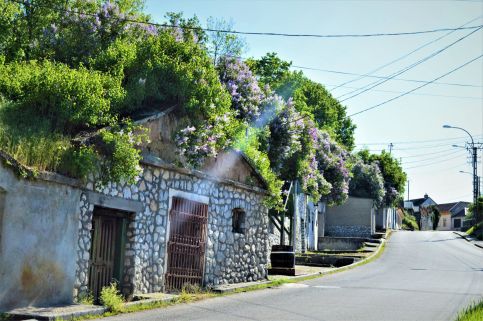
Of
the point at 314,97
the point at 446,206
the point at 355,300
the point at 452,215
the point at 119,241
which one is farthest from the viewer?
the point at 446,206

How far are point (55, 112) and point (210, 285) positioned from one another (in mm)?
6386

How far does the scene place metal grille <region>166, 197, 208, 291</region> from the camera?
15.2 meters

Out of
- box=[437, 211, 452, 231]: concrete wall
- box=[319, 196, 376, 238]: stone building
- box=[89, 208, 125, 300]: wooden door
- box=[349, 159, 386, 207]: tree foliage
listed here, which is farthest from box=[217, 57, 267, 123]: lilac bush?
box=[437, 211, 452, 231]: concrete wall

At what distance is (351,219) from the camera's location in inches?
2142

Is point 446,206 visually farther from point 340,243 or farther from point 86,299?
point 86,299

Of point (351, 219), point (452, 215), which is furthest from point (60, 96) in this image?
point (452, 215)

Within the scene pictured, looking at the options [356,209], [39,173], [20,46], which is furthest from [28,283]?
[356,209]

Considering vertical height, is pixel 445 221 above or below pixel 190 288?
above

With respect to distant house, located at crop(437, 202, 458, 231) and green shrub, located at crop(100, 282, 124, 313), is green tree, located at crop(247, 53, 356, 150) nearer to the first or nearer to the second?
green shrub, located at crop(100, 282, 124, 313)

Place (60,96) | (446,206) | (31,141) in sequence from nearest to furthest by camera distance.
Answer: (31,141), (60,96), (446,206)

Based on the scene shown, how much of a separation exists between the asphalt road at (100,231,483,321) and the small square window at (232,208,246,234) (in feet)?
7.17

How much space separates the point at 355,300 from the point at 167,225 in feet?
15.7

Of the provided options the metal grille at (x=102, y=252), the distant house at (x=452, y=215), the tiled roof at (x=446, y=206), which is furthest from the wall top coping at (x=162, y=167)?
the tiled roof at (x=446, y=206)

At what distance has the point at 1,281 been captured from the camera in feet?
33.4
